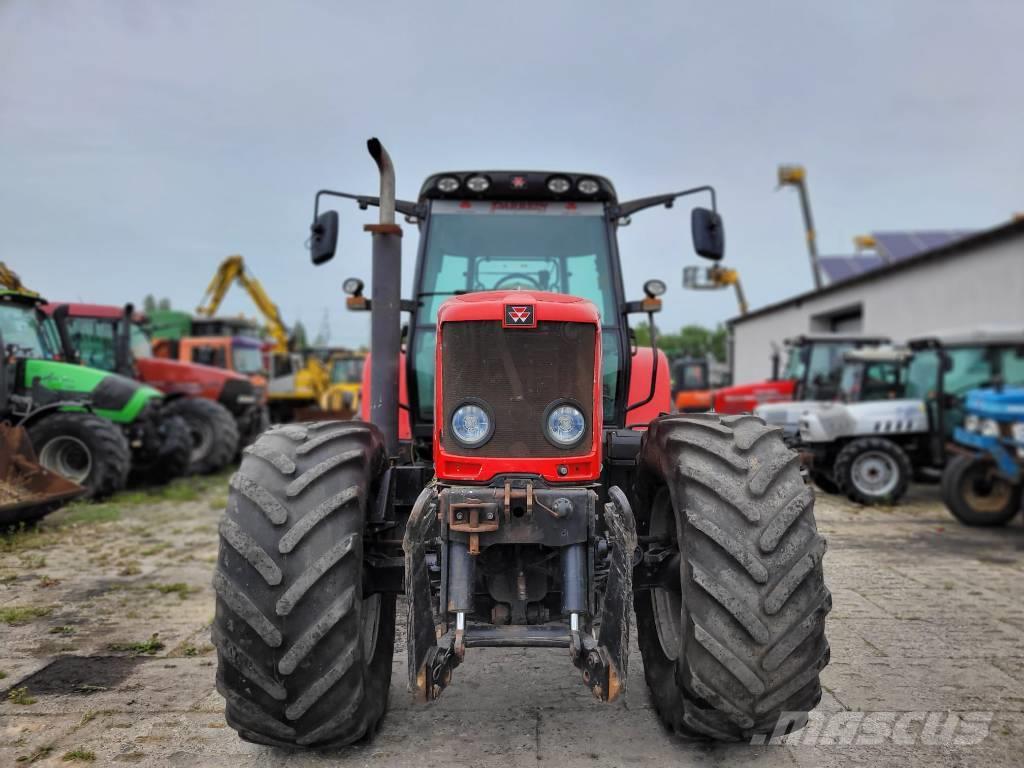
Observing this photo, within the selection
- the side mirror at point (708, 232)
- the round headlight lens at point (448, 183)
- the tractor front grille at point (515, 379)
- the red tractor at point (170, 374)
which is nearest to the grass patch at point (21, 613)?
the tractor front grille at point (515, 379)

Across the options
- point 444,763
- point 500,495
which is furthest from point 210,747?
point 500,495

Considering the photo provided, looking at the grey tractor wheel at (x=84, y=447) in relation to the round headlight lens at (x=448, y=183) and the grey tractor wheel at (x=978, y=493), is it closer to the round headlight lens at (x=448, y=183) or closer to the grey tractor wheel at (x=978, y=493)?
the round headlight lens at (x=448, y=183)

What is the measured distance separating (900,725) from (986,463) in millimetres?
6662

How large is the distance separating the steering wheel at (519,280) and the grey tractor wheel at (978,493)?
266 inches

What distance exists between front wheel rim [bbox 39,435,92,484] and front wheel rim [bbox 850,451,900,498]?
924 centimetres

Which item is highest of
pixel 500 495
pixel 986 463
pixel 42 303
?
pixel 42 303

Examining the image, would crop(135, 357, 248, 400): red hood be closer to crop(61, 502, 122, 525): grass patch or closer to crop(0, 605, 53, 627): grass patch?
crop(61, 502, 122, 525): grass patch

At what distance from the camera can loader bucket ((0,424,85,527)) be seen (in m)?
6.55

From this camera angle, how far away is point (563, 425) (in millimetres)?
3092

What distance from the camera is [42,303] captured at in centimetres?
969

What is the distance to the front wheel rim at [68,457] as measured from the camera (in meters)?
9.23

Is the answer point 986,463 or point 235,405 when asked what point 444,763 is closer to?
point 986,463

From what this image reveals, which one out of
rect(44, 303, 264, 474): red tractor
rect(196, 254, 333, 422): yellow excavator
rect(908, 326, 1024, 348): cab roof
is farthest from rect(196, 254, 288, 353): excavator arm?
rect(908, 326, 1024, 348): cab roof

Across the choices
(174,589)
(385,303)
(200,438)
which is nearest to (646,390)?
(385,303)
